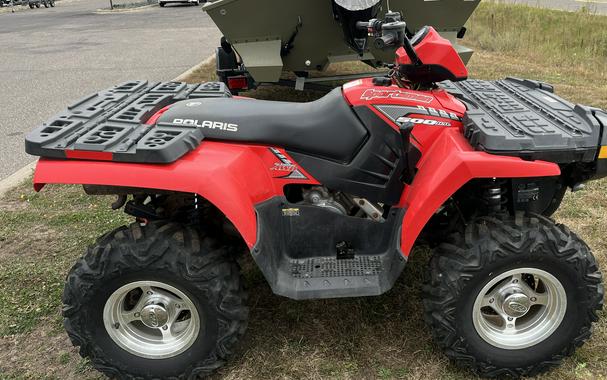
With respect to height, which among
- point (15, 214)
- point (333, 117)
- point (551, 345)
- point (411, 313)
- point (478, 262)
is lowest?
point (15, 214)

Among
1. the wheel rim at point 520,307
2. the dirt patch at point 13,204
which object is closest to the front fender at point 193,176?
the wheel rim at point 520,307

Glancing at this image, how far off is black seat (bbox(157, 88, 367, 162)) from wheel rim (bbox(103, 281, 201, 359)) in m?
0.81

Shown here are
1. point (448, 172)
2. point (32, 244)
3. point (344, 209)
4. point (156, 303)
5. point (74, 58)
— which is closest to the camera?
point (448, 172)

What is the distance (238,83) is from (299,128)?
14.3ft

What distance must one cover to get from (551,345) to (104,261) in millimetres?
2205

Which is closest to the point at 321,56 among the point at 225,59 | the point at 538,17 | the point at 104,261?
the point at 225,59

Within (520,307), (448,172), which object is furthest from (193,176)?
(520,307)

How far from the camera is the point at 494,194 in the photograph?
266 centimetres

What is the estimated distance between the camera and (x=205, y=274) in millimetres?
2471

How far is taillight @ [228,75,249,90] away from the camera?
22.0 feet

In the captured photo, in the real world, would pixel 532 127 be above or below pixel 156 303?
above

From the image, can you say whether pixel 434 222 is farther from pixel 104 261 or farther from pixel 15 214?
pixel 15 214

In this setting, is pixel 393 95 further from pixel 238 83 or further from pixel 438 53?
pixel 238 83

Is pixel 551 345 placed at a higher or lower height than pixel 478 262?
lower
